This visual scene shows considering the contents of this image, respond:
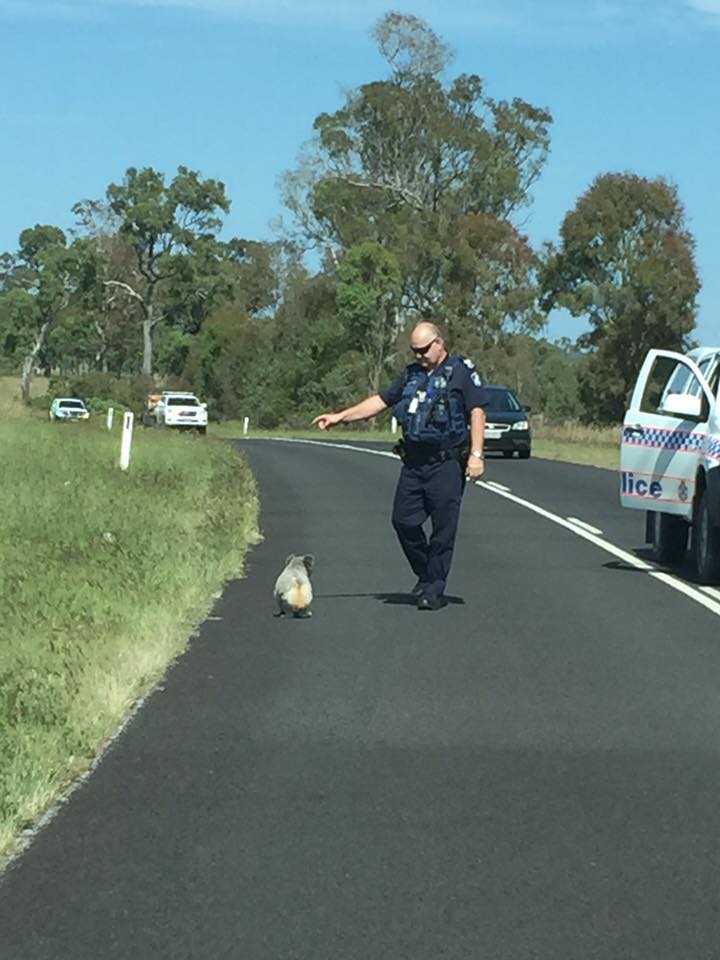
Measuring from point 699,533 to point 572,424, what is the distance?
148ft

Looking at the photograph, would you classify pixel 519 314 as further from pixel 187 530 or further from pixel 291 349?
pixel 187 530

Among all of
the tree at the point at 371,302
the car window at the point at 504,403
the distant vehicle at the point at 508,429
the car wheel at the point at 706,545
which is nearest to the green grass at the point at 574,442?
the distant vehicle at the point at 508,429

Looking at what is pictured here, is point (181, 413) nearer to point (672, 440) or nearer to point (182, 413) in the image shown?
point (182, 413)

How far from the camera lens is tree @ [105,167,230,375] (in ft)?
328

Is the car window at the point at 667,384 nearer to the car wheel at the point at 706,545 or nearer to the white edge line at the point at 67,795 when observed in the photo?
the car wheel at the point at 706,545

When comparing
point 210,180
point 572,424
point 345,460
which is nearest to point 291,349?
point 210,180

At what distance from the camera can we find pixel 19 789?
7109 millimetres

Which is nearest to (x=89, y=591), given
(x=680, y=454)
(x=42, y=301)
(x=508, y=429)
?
(x=680, y=454)

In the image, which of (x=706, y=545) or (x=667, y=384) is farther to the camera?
(x=667, y=384)

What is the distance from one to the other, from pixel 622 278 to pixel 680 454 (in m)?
58.3

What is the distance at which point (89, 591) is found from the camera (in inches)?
527

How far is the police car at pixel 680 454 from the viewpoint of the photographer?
1541 cm

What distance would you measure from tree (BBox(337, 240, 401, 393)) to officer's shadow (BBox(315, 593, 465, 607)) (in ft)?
207

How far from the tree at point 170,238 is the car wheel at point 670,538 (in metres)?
82.0
